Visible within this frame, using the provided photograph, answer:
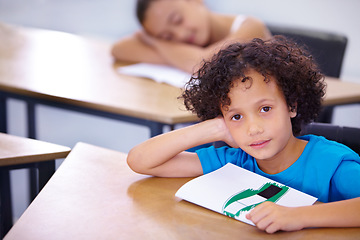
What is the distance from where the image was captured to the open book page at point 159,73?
2184 millimetres

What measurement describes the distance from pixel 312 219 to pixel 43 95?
1.27 meters

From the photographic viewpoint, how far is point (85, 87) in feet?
6.75

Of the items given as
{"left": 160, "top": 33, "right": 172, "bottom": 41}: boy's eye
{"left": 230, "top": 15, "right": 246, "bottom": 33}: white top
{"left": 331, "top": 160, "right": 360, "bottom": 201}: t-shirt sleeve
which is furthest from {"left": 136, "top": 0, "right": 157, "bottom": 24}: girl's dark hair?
{"left": 331, "top": 160, "right": 360, "bottom": 201}: t-shirt sleeve

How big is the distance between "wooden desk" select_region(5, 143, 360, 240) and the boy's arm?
4.22ft

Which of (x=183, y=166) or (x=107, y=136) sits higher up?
(x=183, y=166)

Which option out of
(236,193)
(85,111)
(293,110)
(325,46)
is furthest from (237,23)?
(236,193)

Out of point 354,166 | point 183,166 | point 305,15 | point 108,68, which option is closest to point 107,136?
point 108,68

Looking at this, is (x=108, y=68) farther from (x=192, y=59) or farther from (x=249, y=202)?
(x=249, y=202)

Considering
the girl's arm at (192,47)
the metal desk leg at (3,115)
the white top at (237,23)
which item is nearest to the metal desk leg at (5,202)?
the metal desk leg at (3,115)

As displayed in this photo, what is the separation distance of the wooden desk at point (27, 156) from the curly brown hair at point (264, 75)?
42 centimetres

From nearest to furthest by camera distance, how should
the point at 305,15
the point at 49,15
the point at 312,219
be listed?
the point at 312,219 < the point at 305,15 < the point at 49,15

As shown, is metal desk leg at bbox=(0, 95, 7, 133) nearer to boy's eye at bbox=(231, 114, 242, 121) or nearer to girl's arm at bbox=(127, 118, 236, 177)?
girl's arm at bbox=(127, 118, 236, 177)

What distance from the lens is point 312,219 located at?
3.22 ft

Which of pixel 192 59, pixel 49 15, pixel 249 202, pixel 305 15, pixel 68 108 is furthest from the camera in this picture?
pixel 49 15
